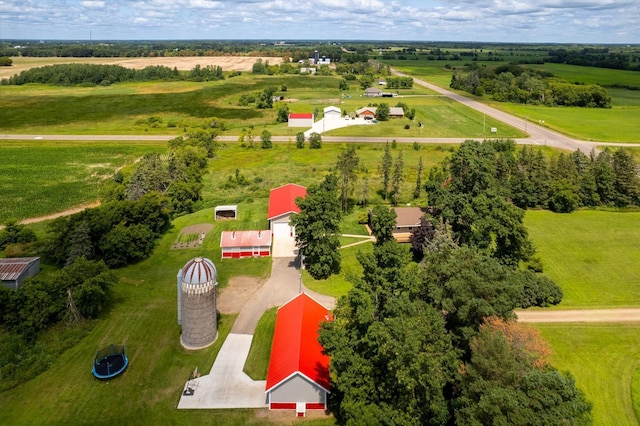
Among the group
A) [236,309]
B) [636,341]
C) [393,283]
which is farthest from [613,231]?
[236,309]

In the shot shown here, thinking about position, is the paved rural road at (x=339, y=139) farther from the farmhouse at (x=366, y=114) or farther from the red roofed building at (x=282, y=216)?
the red roofed building at (x=282, y=216)

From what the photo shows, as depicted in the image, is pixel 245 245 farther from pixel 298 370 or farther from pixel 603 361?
pixel 603 361

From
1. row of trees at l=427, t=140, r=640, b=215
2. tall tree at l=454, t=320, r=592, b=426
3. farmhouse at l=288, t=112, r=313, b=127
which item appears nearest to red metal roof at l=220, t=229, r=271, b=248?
row of trees at l=427, t=140, r=640, b=215

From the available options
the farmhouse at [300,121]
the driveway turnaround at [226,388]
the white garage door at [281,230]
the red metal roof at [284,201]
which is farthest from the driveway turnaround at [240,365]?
the farmhouse at [300,121]

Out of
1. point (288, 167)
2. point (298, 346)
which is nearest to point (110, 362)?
point (298, 346)

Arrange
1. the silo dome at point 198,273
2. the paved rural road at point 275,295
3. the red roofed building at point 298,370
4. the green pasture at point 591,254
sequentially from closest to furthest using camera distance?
the red roofed building at point 298,370
the silo dome at point 198,273
the paved rural road at point 275,295
the green pasture at point 591,254

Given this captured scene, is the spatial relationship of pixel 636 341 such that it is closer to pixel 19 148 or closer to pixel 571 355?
pixel 571 355
